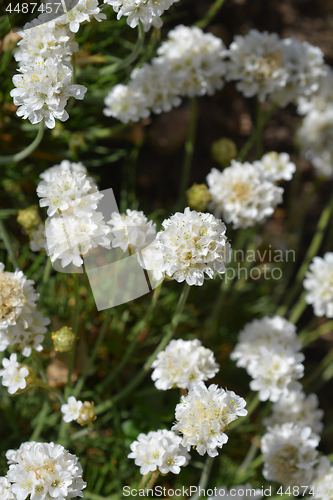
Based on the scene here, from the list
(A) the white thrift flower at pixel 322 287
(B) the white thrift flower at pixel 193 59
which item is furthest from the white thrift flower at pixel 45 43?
(A) the white thrift flower at pixel 322 287

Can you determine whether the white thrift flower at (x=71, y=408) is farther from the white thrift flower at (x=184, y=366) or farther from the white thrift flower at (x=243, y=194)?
the white thrift flower at (x=243, y=194)

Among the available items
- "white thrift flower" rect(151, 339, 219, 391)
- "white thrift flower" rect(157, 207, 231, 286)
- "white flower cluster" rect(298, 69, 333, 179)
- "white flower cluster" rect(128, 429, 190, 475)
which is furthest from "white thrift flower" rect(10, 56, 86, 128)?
"white flower cluster" rect(298, 69, 333, 179)

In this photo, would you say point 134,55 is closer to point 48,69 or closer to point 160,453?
point 48,69

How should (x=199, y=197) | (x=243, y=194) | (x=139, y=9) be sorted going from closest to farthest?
(x=139, y=9)
(x=199, y=197)
(x=243, y=194)

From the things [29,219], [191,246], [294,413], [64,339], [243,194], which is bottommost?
[294,413]

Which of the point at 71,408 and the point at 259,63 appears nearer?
the point at 71,408

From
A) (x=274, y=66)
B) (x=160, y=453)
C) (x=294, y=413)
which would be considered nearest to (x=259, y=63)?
(x=274, y=66)
